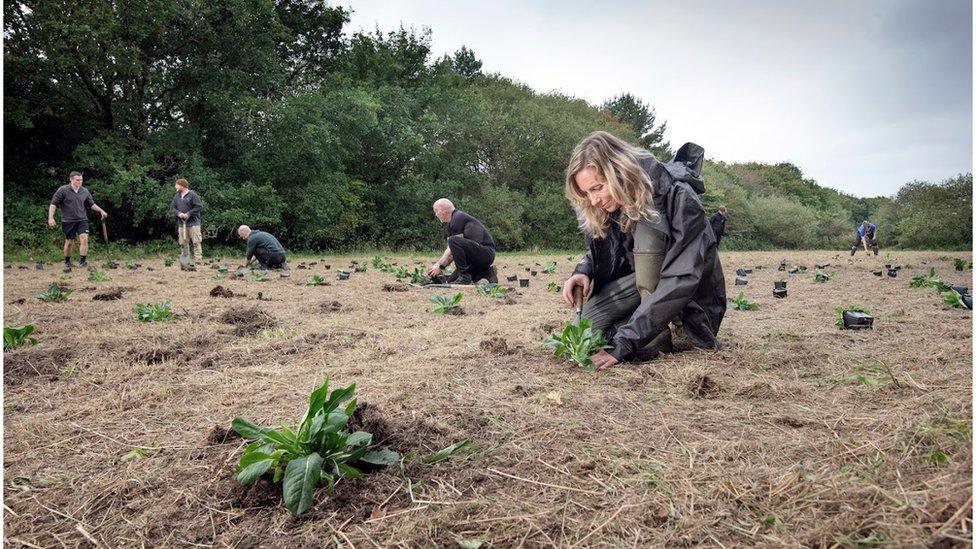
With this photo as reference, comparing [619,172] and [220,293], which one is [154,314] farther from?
[619,172]

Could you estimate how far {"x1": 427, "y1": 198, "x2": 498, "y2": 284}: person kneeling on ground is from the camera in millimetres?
9078

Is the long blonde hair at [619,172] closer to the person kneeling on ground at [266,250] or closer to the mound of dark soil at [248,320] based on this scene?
the mound of dark soil at [248,320]

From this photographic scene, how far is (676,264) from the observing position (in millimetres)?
3438

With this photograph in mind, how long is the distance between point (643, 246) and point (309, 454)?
248cm

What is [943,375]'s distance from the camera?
9.83 feet

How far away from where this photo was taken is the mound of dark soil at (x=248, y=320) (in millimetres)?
5219

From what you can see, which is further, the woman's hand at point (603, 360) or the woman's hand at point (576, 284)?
the woman's hand at point (576, 284)

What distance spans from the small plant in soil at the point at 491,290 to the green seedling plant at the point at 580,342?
4017 millimetres

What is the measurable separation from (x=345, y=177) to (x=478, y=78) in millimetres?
18597

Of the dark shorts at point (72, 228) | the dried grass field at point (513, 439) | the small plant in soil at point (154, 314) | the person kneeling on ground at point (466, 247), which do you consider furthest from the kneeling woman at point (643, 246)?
the dark shorts at point (72, 228)

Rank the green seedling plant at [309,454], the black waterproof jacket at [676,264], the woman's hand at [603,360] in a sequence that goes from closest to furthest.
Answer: the green seedling plant at [309,454]
the black waterproof jacket at [676,264]
the woman's hand at [603,360]

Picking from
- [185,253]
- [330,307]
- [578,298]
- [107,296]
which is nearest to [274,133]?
[185,253]

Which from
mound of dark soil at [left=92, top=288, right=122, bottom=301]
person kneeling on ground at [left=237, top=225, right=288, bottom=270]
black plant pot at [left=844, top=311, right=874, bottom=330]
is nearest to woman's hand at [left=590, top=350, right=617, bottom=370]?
black plant pot at [left=844, top=311, right=874, bottom=330]

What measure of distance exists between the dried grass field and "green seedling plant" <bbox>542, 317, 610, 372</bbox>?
0.51ft
